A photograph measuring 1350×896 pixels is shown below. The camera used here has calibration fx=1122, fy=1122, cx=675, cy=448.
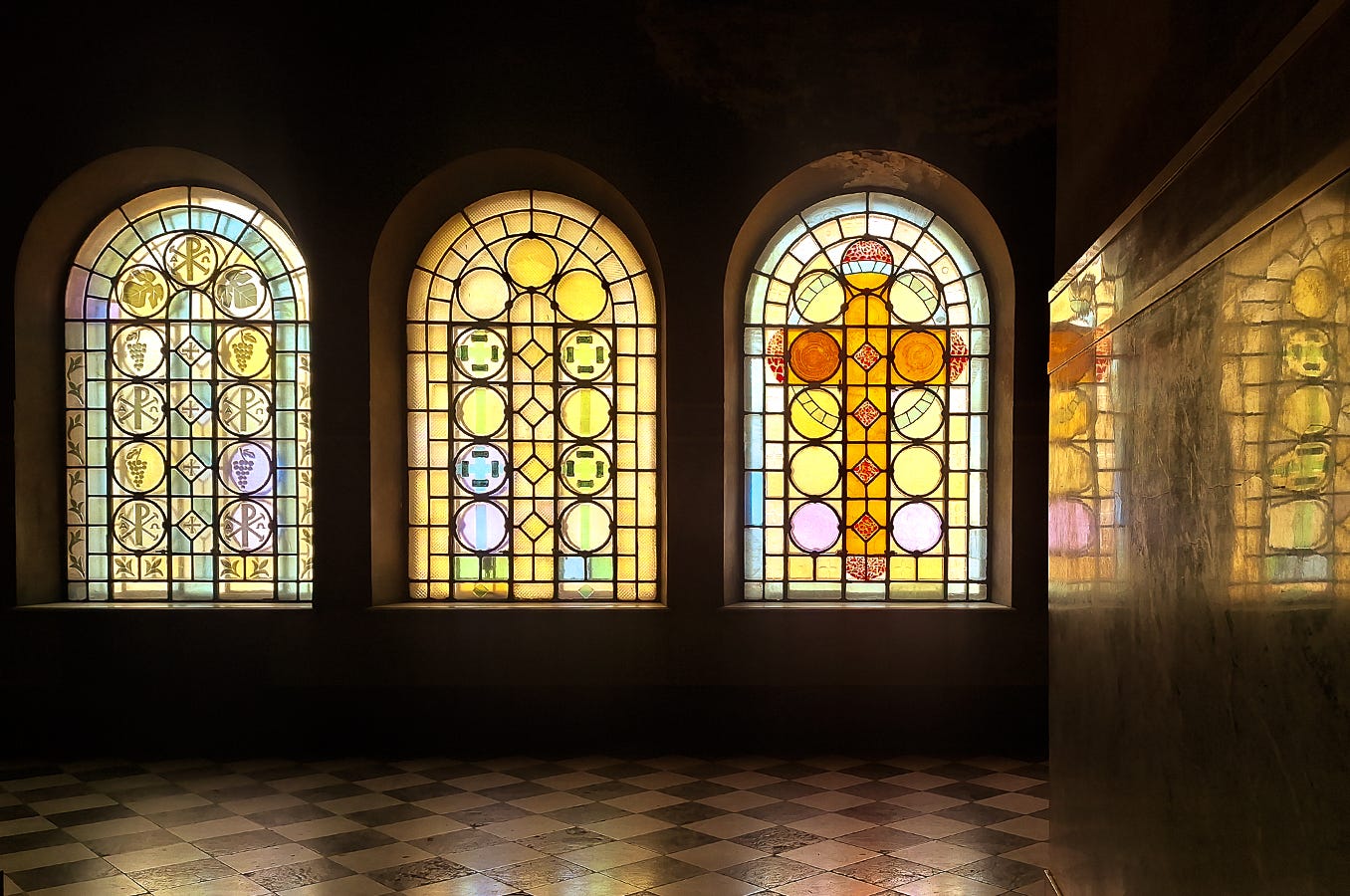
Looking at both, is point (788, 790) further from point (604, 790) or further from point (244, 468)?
point (244, 468)

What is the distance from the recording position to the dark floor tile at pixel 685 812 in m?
5.57

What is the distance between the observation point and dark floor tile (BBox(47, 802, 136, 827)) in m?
5.54

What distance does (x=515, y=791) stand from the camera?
611cm

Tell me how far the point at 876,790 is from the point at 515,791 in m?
1.97

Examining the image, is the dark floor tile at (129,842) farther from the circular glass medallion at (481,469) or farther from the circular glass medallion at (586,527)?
the circular glass medallion at (586,527)

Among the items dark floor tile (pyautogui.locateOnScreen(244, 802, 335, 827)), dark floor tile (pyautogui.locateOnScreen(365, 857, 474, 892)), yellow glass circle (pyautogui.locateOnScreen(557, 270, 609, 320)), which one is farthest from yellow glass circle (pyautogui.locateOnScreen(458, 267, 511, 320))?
dark floor tile (pyautogui.locateOnScreen(365, 857, 474, 892))

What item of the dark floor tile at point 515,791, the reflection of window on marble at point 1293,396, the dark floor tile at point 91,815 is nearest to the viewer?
the reflection of window on marble at point 1293,396

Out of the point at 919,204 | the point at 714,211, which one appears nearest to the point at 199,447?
the point at 714,211

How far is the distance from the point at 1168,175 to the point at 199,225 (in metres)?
6.85

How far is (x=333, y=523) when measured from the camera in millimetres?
7016

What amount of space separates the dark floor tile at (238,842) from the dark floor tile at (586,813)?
4.29 feet

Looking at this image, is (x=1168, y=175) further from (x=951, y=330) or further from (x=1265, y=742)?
(x=951, y=330)

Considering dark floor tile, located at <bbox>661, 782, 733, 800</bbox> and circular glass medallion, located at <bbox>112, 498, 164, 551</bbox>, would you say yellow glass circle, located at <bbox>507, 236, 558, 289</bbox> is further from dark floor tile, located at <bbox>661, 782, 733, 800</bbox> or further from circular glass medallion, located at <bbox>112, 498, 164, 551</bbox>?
dark floor tile, located at <bbox>661, 782, 733, 800</bbox>

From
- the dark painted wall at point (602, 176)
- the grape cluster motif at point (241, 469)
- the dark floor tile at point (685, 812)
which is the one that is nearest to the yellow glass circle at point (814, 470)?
the dark painted wall at point (602, 176)
